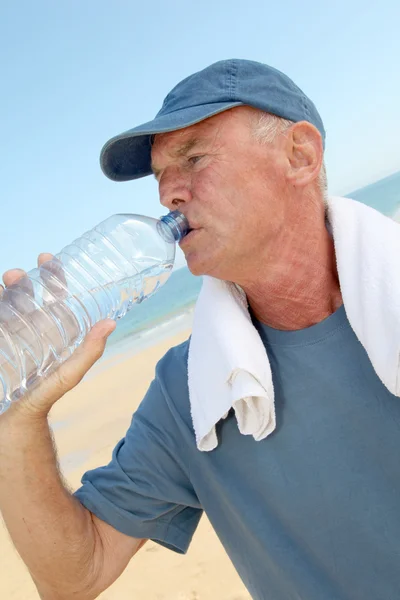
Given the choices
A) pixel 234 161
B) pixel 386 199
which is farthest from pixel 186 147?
pixel 386 199

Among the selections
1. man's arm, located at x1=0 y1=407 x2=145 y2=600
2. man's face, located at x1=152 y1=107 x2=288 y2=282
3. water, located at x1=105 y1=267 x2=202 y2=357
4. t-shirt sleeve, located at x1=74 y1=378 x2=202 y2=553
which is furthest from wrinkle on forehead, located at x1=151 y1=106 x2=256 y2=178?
water, located at x1=105 y1=267 x2=202 y2=357

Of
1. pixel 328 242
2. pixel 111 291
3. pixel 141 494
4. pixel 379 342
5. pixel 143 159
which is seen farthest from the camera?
pixel 111 291

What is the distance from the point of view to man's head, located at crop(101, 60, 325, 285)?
5.68 feet

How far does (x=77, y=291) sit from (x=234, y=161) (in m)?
1.12

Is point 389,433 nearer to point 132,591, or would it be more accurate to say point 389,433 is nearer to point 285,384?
point 285,384

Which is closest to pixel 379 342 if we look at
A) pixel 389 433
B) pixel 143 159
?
pixel 389 433

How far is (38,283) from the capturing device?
1871mm

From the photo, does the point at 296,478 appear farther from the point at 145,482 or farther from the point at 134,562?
the point at 134,562

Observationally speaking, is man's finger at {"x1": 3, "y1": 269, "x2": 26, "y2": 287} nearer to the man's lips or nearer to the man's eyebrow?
the man's lips

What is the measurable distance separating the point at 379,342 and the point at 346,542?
549 mm

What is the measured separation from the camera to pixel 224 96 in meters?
1.71

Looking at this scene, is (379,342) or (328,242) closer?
(379,342)

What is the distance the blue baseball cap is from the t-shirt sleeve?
2.81ft

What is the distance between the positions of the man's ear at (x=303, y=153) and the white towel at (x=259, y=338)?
163 millimetres
